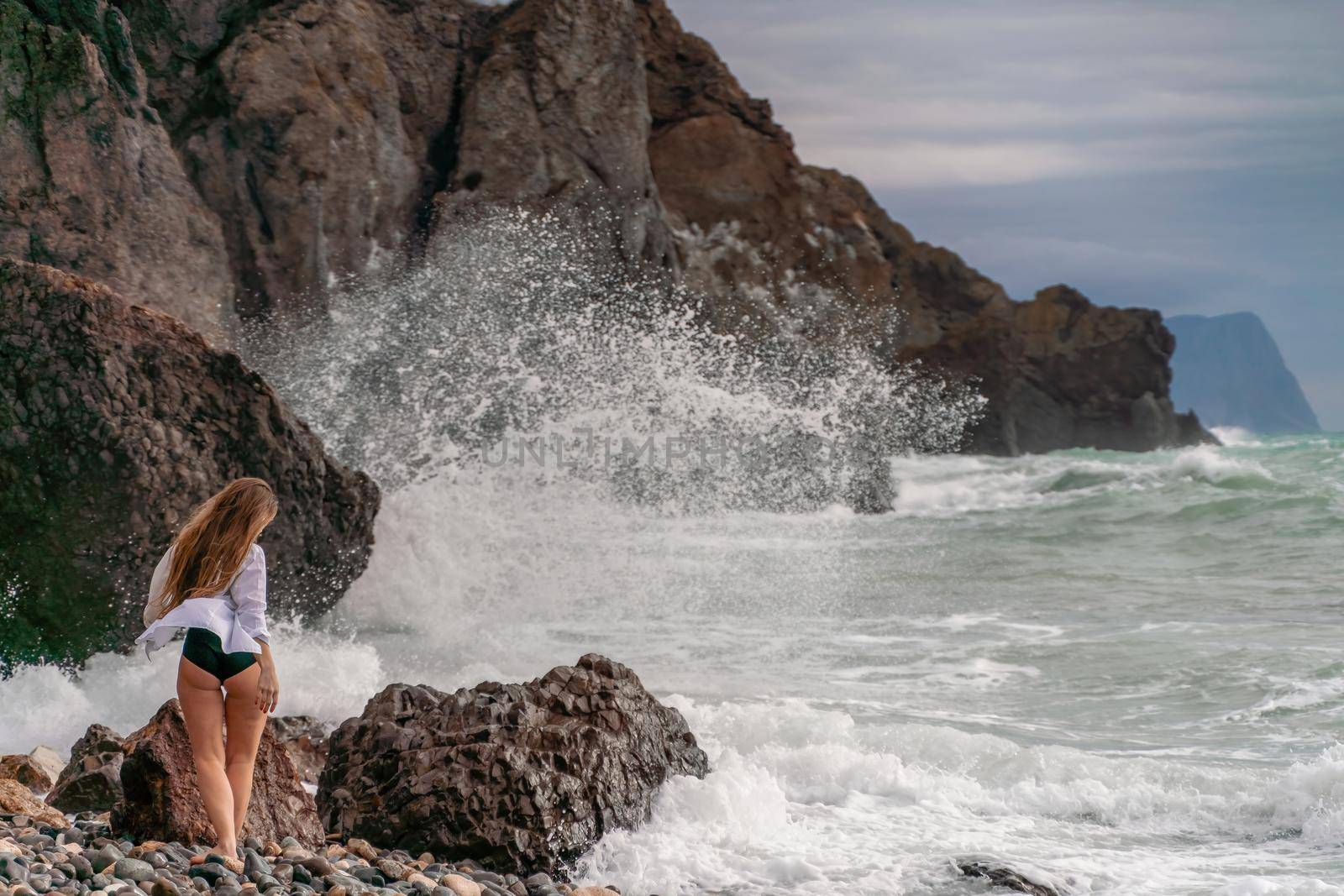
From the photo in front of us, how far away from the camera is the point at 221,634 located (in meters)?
3.74

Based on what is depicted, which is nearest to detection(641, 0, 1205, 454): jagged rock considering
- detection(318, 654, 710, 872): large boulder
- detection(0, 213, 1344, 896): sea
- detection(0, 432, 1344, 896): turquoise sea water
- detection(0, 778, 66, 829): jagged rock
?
detection(0, 213, 1344, 896): sea

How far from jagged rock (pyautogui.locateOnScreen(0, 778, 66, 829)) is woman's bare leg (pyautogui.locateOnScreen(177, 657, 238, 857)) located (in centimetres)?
68

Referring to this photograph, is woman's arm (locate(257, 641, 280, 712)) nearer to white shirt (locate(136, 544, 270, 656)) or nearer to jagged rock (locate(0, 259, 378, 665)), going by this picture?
white shirt (locate(136, 544, 270, 656))

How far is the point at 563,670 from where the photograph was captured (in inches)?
207

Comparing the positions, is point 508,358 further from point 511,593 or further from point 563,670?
point 563,670

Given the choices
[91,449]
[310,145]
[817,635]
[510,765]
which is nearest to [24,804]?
[510,765]

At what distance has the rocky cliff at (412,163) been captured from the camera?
12.6 m

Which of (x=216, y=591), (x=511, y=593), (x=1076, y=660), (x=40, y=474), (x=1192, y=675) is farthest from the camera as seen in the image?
(x=511, y=593)

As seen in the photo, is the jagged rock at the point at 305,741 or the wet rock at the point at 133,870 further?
the jagged rock at the point at 305,741

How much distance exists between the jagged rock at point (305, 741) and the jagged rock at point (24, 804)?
127 cm

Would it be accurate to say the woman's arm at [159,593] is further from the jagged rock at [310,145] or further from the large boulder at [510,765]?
the jagged rock at [310,145]

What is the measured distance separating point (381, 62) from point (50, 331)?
14269 mm

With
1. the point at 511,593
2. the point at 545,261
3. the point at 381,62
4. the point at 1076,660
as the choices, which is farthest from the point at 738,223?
the point at 1076,660

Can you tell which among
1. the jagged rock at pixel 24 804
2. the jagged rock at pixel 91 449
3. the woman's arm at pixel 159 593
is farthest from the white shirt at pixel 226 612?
the jagged rock at pixel 91 449
